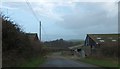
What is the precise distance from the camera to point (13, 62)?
24.3 m

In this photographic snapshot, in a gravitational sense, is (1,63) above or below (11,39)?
below

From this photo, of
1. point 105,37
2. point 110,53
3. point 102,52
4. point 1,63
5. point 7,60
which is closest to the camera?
point 1,63

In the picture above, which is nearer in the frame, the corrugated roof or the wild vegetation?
the wild vegetation

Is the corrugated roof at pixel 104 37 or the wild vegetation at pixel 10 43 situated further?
the corrugated roof at pixel 104 37

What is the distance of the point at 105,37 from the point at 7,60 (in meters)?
66.7

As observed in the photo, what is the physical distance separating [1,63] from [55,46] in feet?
392

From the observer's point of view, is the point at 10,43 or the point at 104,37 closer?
the point at 10,43

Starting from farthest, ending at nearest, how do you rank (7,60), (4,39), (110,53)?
(110,53) → (4,39) → (7,60)

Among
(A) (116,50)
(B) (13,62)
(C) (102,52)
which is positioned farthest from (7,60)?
(C) (102,52)

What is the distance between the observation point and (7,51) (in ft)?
80.7

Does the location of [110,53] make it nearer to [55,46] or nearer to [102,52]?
[102,52]

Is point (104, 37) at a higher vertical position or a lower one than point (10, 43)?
higher

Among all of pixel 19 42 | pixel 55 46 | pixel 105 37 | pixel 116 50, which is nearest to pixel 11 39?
pixel 19 42

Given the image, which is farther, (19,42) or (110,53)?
(110,53)
